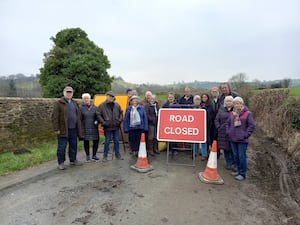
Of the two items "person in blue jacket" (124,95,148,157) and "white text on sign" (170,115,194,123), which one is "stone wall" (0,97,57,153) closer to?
"person in blue jacket" (124,95,148,157)

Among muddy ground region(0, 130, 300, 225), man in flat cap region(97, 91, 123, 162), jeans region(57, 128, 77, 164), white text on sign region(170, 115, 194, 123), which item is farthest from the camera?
man in flat cap region(97, 91, 123, 162)

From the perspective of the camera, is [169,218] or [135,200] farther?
[135,200]

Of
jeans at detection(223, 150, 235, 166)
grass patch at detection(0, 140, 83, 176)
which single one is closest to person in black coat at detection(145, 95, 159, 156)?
jeans at detection(223, 150, 235, 166)

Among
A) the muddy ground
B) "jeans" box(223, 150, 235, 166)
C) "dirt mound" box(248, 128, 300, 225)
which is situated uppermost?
"jeans" box(223, 150, 235, 166)

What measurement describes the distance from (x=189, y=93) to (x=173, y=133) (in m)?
1.65

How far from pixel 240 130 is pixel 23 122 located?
6902 mm

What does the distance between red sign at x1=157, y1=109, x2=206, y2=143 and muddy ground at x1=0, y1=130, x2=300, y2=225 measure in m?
0.80

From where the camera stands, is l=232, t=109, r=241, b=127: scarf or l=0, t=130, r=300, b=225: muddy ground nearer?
l=0, t=130, r=300, b=225: muddy ground

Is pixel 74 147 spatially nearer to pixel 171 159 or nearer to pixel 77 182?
pixel 77 182

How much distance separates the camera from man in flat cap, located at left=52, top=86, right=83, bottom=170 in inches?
212

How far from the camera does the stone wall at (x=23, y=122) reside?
7.14 meters

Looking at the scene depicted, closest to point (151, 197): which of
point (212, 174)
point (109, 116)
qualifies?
point (212, 174)

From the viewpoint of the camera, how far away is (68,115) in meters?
5.56

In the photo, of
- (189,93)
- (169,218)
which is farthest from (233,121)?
(169,218)
